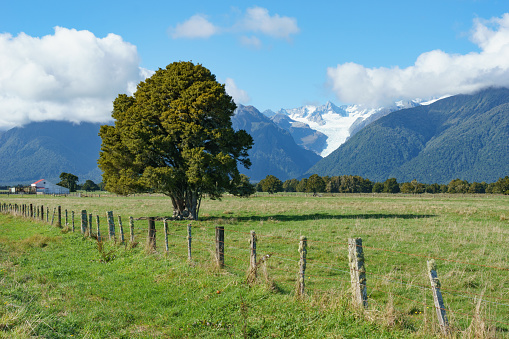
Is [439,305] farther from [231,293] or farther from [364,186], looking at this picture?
[364,186]

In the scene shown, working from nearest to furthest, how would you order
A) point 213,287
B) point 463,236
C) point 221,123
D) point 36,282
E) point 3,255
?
point 213,287, point 36,282, point 3,255, point 463,236, point 221,123

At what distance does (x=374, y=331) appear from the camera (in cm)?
727

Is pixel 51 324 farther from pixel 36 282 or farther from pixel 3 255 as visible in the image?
pixel 3 255

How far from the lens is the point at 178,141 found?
100 ft

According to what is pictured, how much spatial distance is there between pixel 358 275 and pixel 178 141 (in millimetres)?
24492

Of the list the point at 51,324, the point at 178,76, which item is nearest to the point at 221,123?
the point at 178,76

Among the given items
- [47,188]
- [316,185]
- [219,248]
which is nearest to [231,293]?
[219,248]

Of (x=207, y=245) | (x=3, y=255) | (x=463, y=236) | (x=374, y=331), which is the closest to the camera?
(x=374, y=331)

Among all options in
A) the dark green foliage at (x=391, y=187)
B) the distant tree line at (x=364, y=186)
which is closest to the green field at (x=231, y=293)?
the distant tree line at (x=364, y=186)

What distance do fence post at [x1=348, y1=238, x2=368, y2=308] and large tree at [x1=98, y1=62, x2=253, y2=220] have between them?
2003 cm

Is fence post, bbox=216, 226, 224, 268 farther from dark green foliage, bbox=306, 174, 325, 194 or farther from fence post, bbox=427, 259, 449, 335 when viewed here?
dark green foliage, bbox=306, 174, 325, 194

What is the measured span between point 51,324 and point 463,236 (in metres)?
21.5

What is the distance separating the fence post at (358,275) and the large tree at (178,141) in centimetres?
2003

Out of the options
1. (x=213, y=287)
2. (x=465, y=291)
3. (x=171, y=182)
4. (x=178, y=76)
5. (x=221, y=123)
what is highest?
(x=178, y=76)
